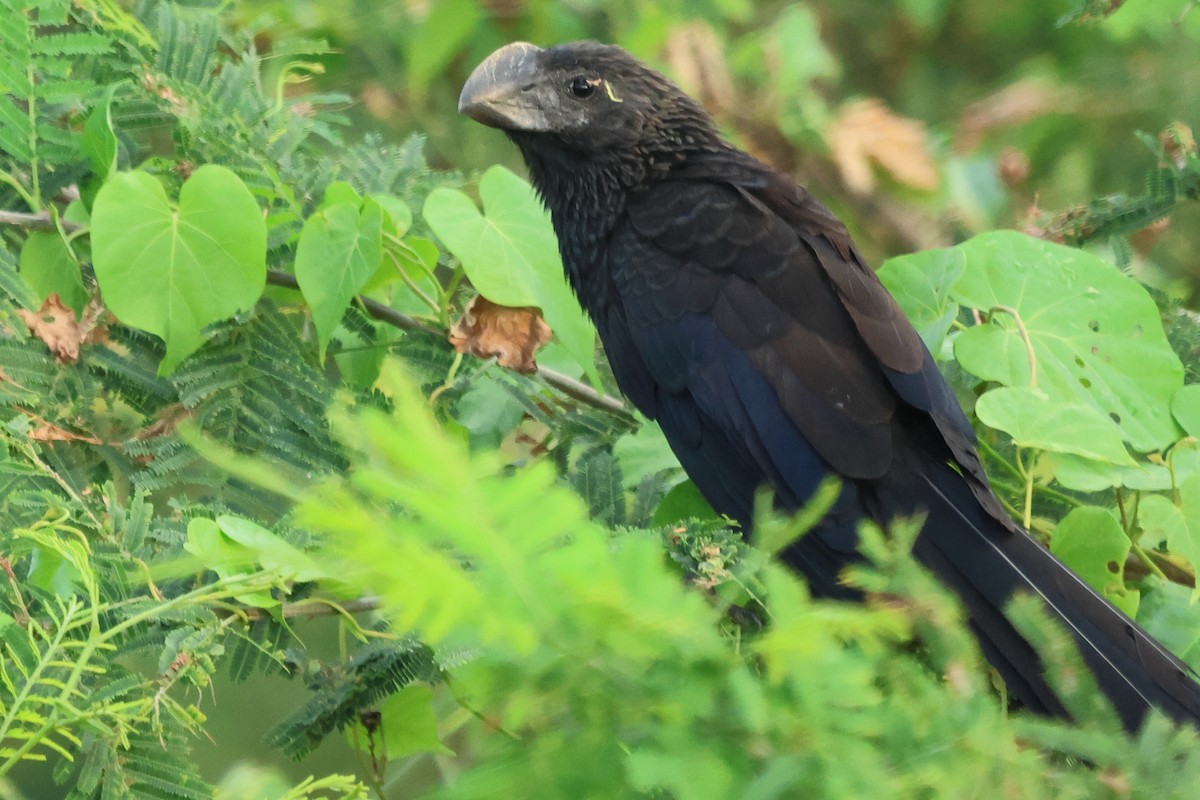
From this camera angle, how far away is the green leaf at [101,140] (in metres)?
1.34

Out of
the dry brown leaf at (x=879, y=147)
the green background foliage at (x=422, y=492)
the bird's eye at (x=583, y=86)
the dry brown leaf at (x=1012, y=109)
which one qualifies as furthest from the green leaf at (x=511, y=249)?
the dry brown leaf at (x=1012, y=109)

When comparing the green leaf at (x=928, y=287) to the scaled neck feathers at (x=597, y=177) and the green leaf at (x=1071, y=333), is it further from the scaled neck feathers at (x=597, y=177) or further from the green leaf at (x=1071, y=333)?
the scaled neck feathers at (x=597, y=177)

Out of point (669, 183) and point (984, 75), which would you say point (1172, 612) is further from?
point (984, 75)

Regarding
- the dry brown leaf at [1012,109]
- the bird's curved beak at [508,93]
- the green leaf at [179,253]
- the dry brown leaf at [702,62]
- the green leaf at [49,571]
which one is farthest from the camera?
the dry brown leaf at [1012,109]

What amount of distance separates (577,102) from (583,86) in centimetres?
3

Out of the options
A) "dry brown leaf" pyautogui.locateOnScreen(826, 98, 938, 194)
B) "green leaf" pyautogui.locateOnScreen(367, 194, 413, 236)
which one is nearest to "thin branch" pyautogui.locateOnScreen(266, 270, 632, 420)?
"green leaf" pyautogui.locateOnScreen(367, 194, 413, 236)

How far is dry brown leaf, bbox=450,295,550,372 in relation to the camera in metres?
1.42

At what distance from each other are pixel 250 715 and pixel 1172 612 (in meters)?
2.00

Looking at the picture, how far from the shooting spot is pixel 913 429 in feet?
4.65

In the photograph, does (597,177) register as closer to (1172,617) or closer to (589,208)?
(589,208)

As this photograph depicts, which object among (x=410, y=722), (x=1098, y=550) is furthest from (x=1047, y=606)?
(x=410, y=722)

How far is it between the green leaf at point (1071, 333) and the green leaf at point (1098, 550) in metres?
0.17

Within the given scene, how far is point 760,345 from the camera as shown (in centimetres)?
151

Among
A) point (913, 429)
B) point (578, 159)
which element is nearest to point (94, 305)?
point (578, 159)
